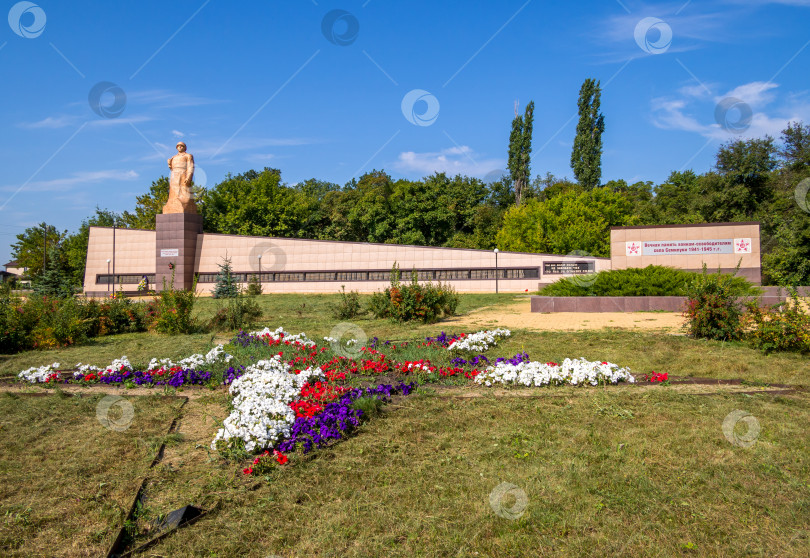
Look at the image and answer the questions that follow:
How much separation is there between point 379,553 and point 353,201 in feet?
171

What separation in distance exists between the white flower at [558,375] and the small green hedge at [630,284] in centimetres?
1005

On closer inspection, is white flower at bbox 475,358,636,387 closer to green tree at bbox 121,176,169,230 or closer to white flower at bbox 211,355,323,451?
white flower at bbox 211,355,323,451

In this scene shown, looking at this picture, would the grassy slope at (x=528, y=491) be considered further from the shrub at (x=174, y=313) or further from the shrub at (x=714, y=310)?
the shrub at (x=174, y=313)

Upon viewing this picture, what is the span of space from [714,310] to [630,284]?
264 inches

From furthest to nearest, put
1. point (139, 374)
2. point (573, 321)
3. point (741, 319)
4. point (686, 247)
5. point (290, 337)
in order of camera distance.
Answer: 1. point (686, 247)
2. point (573, 321)
3. point (290, 337)
4. point (741, 319)
5. point (139, 374)

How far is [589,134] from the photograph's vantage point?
147ft

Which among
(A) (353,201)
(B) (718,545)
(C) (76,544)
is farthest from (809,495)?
(A) (353,201)

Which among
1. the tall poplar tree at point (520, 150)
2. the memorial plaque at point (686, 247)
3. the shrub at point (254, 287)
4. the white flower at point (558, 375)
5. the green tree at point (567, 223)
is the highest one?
the tall poplar tree at point (520, 150)

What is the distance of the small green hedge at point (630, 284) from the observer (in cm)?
1620

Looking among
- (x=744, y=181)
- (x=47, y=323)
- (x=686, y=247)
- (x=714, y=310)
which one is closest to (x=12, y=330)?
(x=47, y=323)

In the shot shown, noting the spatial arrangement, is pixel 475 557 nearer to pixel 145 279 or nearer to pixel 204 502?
pixel 204 502

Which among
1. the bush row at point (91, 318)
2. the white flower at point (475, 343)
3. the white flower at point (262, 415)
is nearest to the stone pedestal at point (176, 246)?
the bush row at point (91, 318)

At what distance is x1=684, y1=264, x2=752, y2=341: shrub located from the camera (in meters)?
9.84

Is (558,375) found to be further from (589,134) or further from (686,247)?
(589,134)
